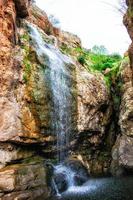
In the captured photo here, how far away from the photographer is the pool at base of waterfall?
9.87 metres

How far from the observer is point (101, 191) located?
10.7 meters

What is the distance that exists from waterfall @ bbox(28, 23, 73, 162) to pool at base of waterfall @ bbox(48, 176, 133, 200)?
2.23 meters

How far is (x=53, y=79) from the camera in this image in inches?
559

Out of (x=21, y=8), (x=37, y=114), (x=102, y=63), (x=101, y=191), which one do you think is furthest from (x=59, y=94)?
(x=102, y=63)

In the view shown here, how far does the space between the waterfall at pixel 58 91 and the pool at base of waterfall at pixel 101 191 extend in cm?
223

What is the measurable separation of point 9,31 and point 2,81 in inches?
92.0

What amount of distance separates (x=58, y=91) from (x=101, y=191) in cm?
542

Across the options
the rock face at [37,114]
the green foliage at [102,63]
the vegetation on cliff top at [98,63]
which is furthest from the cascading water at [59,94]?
the green foliage at [102,63]

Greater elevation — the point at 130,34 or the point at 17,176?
the point at 130,34

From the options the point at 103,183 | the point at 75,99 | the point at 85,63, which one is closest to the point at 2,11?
the point at 75,99

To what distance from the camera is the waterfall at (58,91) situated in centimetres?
1364

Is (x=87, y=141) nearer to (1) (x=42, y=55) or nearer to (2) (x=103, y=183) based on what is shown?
(2) (x=103, y=183)

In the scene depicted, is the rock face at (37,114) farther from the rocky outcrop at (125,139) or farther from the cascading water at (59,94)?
the cascading water at (59,94)

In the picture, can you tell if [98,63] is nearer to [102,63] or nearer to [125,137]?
[102,63]
